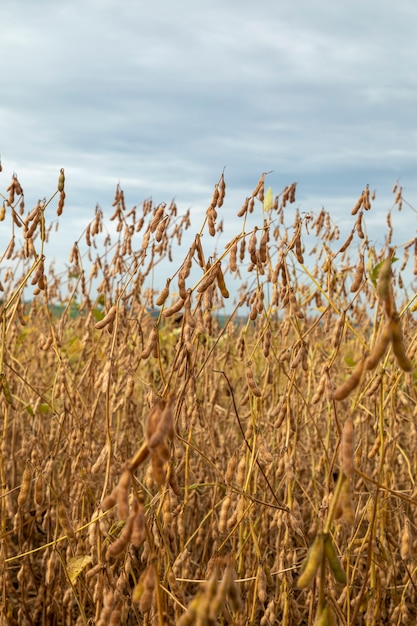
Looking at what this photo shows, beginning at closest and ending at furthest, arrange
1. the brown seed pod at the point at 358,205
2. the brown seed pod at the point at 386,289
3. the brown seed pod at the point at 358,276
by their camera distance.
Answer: the brown seed pod at the point at 386,289, the brown seed pod at the point at 358,276, the brown seed pod at the point at 358,205

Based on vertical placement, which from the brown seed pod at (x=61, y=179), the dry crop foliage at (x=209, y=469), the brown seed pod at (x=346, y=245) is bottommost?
the dry crop foliage at (x=209, y=469)

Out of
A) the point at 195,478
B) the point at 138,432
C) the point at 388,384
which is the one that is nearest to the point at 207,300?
the point at 388,384

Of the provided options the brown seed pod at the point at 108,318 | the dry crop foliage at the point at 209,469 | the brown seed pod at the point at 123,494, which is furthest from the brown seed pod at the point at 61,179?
the brown seed pod at the point at 123,494

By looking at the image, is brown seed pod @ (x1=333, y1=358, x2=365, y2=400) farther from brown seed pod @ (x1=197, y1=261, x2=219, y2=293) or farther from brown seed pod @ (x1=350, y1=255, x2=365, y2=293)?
brown seed pod @ (x1=350, y1=255, x2=365, y2=293)

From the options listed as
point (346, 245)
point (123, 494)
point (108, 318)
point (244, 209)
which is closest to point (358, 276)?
point (346, 245)

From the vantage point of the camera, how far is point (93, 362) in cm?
223

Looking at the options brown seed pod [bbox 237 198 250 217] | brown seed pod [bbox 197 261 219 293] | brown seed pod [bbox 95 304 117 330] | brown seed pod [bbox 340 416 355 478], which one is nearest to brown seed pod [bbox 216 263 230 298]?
brown seed pod [bbox 197 261 219 293]

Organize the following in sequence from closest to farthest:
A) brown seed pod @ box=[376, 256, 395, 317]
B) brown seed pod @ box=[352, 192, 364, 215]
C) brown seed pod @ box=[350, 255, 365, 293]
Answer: brown seed pod @ box=[376, 256, 395, 317] < brown seed pod @ box=[350, 255, 365, 293] < brown seed pod @ box=[352, 192, 364, 215]

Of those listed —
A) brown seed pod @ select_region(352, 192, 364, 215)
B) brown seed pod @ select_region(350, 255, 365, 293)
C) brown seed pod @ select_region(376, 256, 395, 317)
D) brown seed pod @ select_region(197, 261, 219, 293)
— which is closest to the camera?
brown seed pod @ select_region(376, 256, 395, 317)

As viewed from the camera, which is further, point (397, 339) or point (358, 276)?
point (358, 276)

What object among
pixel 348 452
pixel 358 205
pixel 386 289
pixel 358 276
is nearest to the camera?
pixel 386 289

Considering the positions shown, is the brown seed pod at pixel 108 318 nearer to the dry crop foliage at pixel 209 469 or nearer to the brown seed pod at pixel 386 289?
the dry crop foliage at pixel 209 469

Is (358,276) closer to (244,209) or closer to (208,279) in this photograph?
(244,209)

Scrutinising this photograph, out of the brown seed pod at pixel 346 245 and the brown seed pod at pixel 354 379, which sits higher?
the brown seed pod at pixel 346 245
